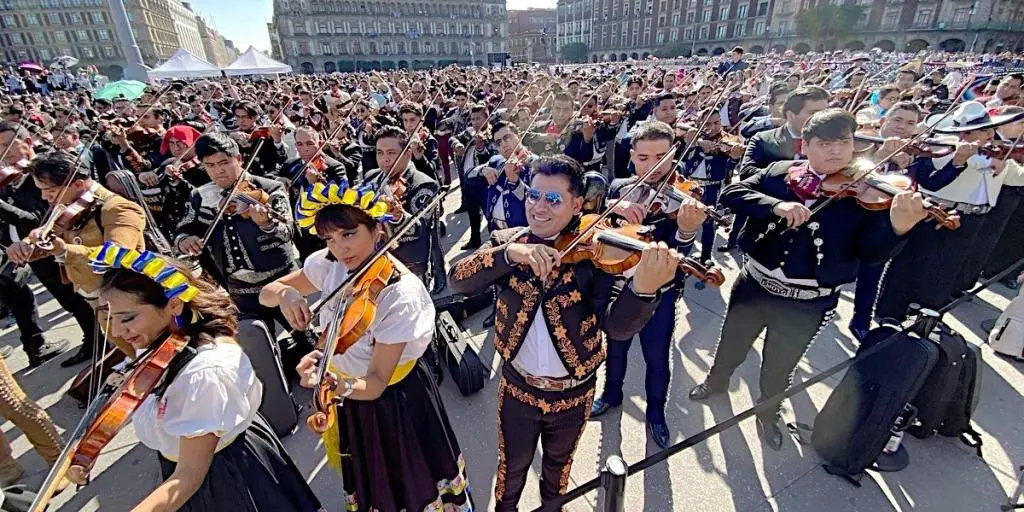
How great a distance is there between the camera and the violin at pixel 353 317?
1.55 m

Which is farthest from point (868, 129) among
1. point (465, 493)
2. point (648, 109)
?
point (465, 493)

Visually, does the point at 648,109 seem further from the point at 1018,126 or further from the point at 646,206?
the point at 646,206

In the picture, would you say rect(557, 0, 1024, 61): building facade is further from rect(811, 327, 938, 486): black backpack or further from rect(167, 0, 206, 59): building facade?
rect(167, 0, 206, 59): building facade

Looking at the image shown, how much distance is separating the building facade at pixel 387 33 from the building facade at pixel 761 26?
1878cm

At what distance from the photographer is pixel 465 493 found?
245 centimetres

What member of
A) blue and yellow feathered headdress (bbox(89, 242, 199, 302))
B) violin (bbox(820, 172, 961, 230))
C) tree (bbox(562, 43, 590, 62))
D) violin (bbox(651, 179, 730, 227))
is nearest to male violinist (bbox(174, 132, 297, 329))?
blue and yellow feathered headdress (bbox(89, 242, 199, 302))

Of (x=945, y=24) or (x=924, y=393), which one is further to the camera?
(x=945, y=24)

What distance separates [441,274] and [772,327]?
142 inches

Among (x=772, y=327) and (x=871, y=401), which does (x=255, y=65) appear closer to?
(x=772, y=327)

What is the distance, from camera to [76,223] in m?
3.11

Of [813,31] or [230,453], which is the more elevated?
[813,31]

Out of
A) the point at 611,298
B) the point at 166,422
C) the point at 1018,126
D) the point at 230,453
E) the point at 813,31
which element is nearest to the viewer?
the point at 166,422

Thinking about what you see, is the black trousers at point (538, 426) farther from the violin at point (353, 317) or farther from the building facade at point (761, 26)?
the building facade at point (761, 26)

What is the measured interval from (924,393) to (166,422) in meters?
4.16
